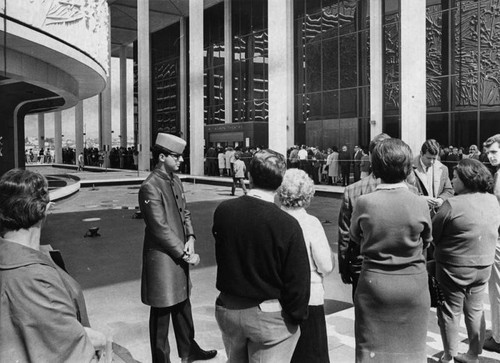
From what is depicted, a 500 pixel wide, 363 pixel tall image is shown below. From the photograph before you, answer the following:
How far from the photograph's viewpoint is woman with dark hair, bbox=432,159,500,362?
3.58 metres

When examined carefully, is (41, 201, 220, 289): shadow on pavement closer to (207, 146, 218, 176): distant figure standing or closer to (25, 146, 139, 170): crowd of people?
(207, 146, 218, 176): distant figure standing

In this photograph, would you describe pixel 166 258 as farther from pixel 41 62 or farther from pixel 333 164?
pixel 333 164

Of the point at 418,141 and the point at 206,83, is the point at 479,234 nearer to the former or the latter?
the point at 418,141

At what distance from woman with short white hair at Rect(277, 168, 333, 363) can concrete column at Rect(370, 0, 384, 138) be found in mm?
20618

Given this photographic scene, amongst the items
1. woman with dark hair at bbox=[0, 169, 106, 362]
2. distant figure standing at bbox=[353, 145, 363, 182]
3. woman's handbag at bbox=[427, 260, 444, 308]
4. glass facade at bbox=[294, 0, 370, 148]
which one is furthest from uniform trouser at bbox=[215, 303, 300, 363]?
glass facade at bbox=[294, 0, 370, 148]

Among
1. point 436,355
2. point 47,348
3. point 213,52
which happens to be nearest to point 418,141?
point 436,355

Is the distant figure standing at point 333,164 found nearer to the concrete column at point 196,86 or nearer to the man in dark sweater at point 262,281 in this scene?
the concrete column at point 196,86

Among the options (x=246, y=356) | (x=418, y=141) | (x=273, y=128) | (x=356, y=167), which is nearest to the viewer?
(x=246, y=356)

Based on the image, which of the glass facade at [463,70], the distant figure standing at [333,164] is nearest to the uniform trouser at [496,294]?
the distant figure standing at [333,164]

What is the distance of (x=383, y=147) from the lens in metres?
2.98

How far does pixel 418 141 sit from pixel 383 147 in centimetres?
1511

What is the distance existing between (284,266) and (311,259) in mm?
431

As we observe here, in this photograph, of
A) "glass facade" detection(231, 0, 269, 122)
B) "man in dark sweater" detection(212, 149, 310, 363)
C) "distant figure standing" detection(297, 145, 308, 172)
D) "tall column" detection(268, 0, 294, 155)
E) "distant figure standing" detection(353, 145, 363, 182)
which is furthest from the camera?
"glass facade" detection(231, 0, 269, 122)

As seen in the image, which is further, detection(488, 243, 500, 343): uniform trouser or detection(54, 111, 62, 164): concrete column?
detection(54, 111, 62, 164): concrete column
